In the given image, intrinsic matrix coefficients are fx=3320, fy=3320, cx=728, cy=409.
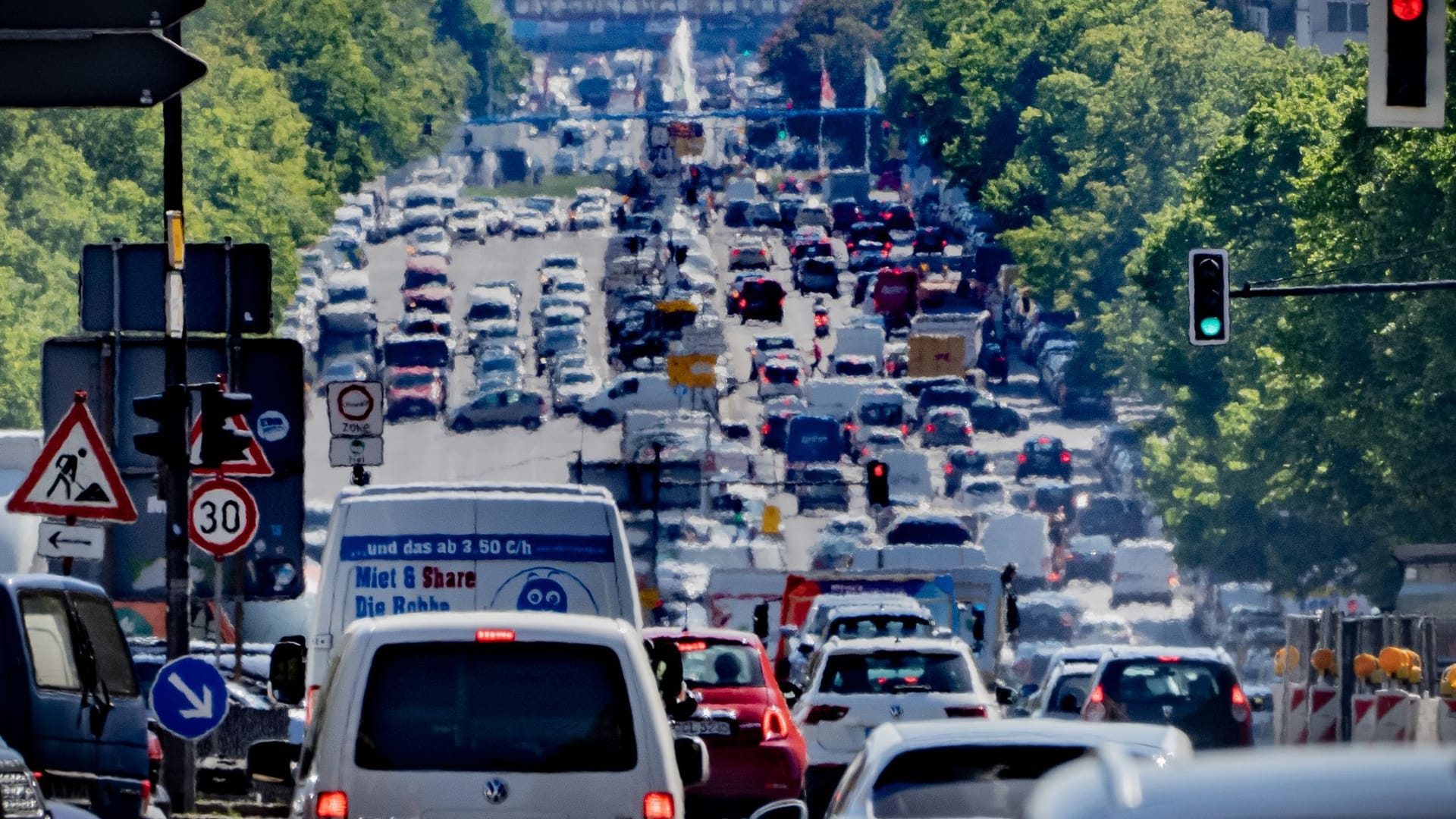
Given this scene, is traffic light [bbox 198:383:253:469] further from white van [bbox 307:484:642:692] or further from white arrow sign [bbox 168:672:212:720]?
white van [bbox 307:484:642:692]

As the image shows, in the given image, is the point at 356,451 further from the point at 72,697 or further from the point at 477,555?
the point at 72,697

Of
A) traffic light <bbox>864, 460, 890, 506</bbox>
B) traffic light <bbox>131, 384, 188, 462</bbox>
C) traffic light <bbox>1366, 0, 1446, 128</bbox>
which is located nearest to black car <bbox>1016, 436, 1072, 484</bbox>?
traffic light <bbox>864, 460, 890, 506</bbox>

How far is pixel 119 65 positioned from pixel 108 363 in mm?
13003

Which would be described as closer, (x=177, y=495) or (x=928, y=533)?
(x=177, y=495)

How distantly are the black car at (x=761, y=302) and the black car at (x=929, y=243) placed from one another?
19.2 m

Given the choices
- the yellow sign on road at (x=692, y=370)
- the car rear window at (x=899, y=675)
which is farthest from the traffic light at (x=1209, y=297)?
the yellow sign on road at (x=692, y=370)

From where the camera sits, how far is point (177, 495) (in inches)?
872

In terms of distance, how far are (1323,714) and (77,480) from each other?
13.6m

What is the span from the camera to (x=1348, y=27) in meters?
170

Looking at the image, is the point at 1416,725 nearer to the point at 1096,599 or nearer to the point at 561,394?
the point at 1096,599

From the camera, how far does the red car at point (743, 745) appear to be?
21.0 metres

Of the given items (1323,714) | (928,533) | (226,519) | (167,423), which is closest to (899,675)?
(226,519)

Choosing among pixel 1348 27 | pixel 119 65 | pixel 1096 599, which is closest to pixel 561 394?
pixel 1096 599

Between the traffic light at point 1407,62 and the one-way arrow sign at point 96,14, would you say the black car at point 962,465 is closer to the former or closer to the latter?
the traffic light at point 1407,62
